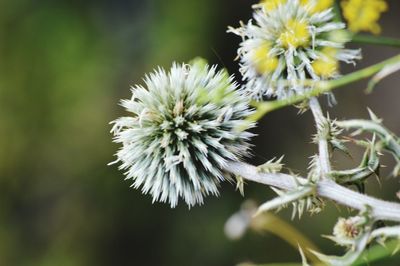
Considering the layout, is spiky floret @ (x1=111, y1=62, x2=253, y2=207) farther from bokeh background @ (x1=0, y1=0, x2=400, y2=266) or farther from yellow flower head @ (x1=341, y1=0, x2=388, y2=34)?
bokeh background @ (x1=0, y1=0, x2=400, y2=266)

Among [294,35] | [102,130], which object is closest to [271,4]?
[294,35]

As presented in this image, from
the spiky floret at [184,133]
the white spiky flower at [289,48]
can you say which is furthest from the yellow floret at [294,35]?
the spiky floret at [184,133]

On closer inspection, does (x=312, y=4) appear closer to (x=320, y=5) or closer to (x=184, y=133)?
(x=320, y=5)

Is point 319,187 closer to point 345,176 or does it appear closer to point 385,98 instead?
point 345,176

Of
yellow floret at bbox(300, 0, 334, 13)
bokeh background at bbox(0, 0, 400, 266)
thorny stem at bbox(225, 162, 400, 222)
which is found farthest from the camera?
bokeh background at bbox(0, 0, 400, 266)

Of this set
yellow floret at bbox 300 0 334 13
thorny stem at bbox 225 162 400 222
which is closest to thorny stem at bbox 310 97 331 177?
thorny stem at bbox 225 162 400 222

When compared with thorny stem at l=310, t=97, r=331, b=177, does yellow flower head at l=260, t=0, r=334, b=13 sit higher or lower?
higher

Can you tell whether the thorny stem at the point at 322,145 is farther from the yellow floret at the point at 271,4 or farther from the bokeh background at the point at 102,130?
the bokeh background at the point at 102,130
